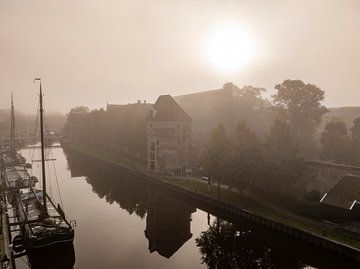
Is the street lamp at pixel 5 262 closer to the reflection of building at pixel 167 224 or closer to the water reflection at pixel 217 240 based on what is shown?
the water reflection at pixel 217 240

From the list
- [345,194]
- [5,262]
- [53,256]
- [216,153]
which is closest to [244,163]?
[216,153]

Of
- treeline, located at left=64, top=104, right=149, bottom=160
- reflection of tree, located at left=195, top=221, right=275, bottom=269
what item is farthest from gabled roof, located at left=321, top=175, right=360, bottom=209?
treeline, located at left=64, top=104, right=149, bottom=160

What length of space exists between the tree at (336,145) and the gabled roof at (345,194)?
59.3 feet

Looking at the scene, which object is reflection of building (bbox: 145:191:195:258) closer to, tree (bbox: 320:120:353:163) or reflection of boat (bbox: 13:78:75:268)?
reflection of boat (bbox: 13:78:75:268)

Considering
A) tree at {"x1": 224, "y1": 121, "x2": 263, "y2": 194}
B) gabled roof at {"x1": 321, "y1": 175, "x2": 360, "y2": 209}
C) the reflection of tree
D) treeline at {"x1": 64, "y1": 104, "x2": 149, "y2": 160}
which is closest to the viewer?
the reflection of tree

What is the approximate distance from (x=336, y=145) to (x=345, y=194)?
22.1 meters

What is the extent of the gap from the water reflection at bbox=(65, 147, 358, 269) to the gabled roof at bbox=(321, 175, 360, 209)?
735cm

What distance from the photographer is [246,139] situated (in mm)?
53344

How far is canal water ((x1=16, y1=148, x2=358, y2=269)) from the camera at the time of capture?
35.8 meters

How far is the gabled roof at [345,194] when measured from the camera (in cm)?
4153

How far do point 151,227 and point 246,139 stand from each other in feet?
63.6

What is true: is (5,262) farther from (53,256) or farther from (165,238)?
(165,238)

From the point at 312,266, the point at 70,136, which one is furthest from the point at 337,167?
the point at 70,136

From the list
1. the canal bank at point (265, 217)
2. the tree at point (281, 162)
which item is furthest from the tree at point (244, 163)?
the canal bank at point (265, 217)
